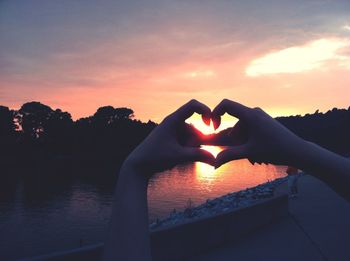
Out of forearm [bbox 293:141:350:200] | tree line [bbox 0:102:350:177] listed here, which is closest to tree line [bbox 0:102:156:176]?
tree line [bbox 0:102:350:177]

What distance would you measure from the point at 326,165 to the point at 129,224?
111 cm

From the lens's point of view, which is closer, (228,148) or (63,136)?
(228,148)

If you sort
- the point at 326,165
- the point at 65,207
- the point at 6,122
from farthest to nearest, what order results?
1. the point at 6,122
2. the point at 65,207
3. the point at 326,165

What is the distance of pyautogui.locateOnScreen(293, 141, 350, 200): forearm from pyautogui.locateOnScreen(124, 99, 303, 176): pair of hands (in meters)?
0.05

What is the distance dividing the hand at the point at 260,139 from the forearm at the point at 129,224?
1.63 ft

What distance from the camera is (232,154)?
197 cm

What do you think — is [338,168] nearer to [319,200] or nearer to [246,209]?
[246,209]

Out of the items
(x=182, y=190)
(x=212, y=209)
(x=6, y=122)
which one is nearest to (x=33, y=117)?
(x=6, y=122)

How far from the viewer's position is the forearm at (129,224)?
1.77 m

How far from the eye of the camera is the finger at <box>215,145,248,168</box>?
1949 millimetres

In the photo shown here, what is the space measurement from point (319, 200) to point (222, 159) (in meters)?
12.8

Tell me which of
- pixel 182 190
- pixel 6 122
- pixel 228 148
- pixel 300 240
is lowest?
pixel 182 190

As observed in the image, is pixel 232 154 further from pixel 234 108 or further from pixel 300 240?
pixel 300 240

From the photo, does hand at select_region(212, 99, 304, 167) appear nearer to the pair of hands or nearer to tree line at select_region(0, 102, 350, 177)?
the pair of hands
